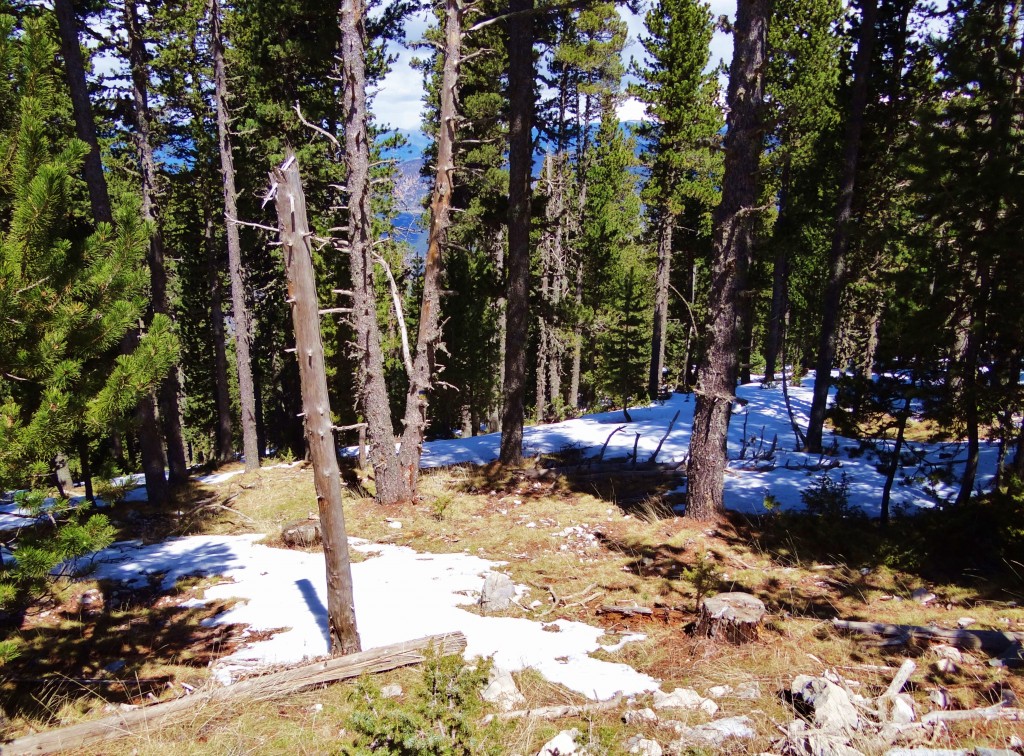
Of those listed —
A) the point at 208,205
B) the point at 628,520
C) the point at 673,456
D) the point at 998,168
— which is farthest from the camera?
the point at 208,205

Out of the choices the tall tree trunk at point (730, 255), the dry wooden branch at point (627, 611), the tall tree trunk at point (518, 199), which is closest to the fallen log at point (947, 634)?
the dry wooden branch at point (627, 611)

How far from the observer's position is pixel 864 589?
7.10 meters

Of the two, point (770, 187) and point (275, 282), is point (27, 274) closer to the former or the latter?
Result: point (275, 282)

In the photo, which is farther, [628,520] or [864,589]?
[628,520]

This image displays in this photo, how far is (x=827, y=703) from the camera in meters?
4.04

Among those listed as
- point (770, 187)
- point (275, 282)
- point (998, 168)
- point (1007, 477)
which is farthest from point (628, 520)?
point (770, 187)

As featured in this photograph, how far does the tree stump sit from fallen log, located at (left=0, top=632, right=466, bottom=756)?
2.49 metres

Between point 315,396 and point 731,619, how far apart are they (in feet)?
15.2

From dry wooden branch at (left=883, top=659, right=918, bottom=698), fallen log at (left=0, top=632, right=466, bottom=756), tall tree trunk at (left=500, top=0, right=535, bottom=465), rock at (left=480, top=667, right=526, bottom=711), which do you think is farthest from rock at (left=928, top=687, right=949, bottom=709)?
tall tree trunk at (left=500, top=0, right=535, bottom=465)

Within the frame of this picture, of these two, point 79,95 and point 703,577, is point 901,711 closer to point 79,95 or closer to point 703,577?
point 703,577

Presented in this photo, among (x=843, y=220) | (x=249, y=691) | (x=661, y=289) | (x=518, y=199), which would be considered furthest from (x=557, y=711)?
(x=661, y=289)

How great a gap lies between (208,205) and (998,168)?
20.4 m

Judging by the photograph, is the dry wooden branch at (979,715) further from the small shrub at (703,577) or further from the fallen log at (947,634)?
the small shrub at (703,577)

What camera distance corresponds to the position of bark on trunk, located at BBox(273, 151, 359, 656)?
5.10 meters
